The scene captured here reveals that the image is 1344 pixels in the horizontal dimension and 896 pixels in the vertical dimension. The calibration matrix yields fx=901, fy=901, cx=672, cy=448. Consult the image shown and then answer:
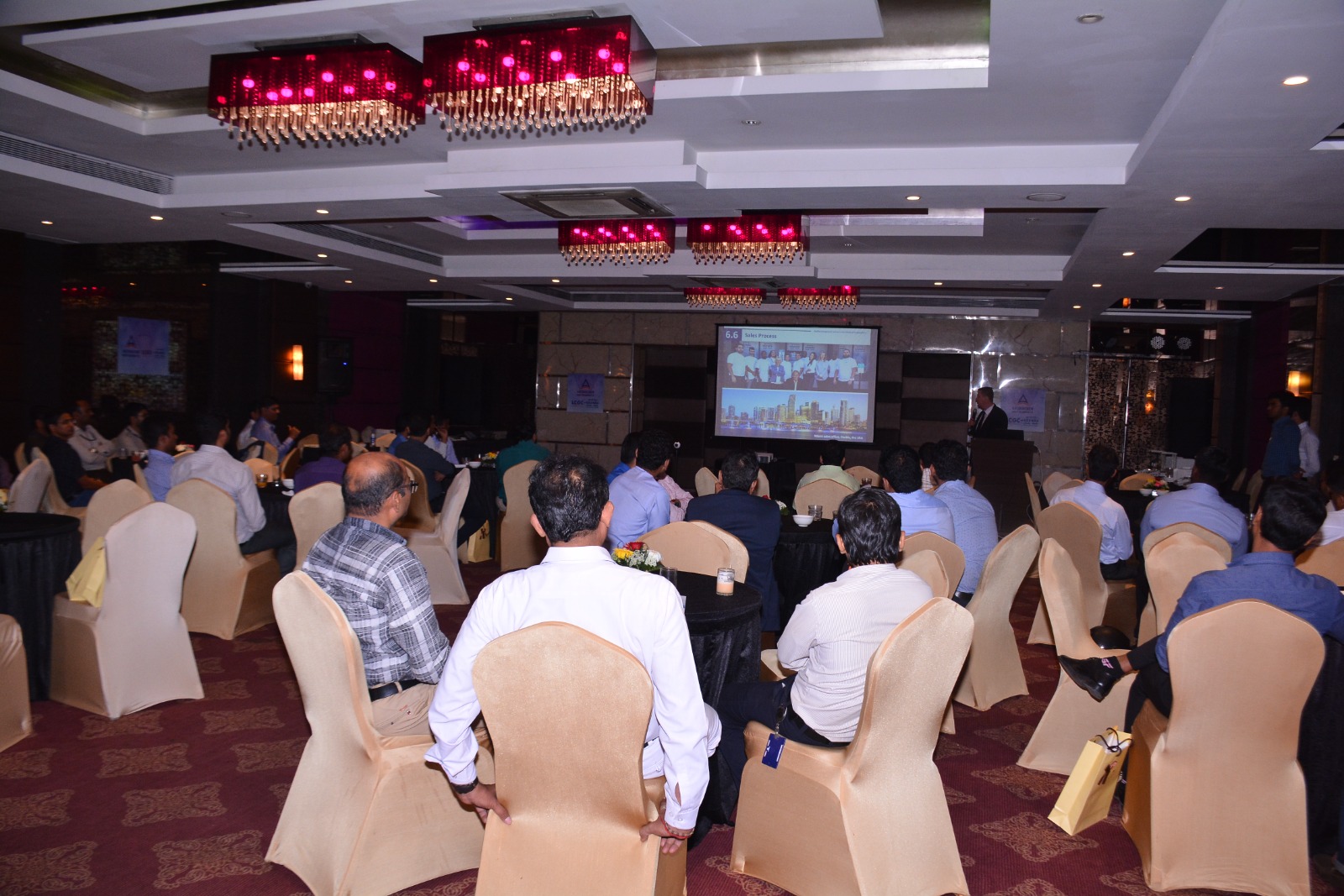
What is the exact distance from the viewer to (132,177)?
7316 mm

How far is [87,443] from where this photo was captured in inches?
356

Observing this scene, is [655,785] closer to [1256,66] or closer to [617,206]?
[1256,66]

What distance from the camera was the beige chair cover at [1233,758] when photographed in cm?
271

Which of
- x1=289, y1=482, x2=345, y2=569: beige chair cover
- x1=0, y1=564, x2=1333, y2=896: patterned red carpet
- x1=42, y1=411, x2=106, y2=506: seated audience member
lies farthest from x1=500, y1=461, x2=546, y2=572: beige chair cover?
x1=42, y1=411, x2=106, y2=506: seated audience member

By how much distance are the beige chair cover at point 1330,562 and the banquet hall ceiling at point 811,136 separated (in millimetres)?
2050

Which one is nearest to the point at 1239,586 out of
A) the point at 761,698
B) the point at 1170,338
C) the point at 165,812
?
the point at 761,698

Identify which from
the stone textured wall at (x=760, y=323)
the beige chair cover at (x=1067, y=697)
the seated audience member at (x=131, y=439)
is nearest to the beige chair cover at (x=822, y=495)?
the beige chair cover at (x=1067, y=697)

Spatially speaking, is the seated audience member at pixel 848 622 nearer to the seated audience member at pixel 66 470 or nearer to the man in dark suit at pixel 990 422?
the seated audience member at pixel 66 470

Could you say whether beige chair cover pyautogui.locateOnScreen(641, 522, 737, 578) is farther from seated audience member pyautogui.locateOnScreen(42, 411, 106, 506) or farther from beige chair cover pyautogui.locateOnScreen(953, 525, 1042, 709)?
seated audience member pyautogui.locateOnScreen(42, 411, 106, 506)

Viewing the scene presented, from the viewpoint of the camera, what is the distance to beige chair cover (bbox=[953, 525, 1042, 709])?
4484mm

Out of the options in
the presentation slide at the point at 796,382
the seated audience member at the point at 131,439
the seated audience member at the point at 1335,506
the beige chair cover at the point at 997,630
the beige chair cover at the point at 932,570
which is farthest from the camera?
the presentation slide at the point at 796,382

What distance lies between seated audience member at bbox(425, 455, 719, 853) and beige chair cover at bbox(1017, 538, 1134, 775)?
82.7 inches

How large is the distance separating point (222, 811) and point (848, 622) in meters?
2.44

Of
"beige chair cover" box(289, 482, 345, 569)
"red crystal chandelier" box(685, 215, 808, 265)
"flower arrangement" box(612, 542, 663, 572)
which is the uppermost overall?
"red crystal chandelier" box(685, 215, 808, 265)
